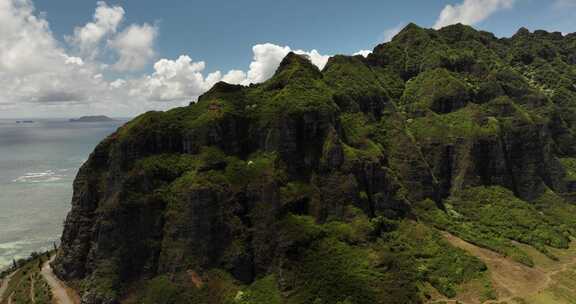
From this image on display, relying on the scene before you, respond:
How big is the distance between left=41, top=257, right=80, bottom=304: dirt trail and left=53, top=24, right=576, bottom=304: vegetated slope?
91.2 inches

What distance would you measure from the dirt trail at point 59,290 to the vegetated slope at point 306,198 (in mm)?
2316

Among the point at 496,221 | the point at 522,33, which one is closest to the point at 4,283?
the point at 496,221

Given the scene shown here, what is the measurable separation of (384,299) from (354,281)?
210 inches

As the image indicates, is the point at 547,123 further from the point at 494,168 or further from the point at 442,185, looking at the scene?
the point at 442,185

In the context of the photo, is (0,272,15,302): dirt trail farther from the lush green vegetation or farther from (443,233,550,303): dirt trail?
(443,233,550,303): dirt trail

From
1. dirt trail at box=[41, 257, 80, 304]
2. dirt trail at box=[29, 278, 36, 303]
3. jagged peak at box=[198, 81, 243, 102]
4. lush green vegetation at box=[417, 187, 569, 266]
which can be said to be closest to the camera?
dirt trail at box=[41, 257, 80, 304]

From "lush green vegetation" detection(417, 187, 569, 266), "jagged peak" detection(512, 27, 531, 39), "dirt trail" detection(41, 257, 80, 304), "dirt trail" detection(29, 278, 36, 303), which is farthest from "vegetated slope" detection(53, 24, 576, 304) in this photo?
"jagged peak" detection(512, 27, 531, 39)

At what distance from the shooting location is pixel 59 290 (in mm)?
77562

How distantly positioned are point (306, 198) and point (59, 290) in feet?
176

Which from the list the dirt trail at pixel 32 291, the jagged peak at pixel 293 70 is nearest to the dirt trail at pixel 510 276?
the jagged peak at pixel 293 70

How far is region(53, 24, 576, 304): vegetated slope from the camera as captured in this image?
67250 mm

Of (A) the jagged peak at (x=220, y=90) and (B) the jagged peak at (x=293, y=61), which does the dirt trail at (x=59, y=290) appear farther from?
(B) the jagged peak at (x=293, y=61)

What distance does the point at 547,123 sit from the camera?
4471 inches

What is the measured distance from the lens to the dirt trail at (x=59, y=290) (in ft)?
242
